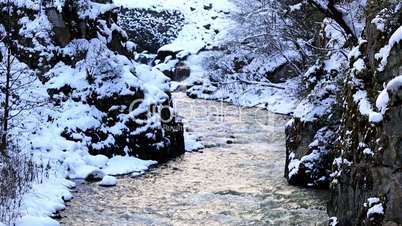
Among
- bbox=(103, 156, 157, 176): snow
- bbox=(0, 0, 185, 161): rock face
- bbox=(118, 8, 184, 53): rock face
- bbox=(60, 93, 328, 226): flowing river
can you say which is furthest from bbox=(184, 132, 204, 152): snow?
bbox=(118, 8, 184, 53): rock face

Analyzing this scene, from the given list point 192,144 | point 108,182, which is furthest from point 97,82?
point 108,182

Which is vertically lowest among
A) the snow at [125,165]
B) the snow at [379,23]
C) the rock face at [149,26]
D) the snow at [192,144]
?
the snow at [125,165]

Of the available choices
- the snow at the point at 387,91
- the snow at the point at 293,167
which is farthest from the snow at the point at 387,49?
the snow at the point at 293,167

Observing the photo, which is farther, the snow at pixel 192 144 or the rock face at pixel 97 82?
the snow at pixel 192 144

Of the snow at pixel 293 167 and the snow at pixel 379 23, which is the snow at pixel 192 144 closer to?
the snow at pixel 293 167

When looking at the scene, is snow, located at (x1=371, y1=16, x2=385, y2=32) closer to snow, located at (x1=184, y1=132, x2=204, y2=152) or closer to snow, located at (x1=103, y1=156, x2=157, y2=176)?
snow, located at (x1=103, y1=156, x2=157, y2=176)

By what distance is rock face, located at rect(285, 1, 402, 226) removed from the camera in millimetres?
6711

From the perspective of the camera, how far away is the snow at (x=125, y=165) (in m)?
13.5

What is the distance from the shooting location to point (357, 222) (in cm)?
769

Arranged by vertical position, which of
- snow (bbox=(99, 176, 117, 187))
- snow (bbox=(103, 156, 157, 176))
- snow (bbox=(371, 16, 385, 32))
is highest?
snow (bbox=(371, 16, 385, 32))

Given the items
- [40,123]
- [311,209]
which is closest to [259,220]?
[311,209]

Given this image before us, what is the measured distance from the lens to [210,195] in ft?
38.2

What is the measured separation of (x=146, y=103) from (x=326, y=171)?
18.0ft

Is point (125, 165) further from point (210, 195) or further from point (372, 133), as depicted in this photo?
point (372, 133)
